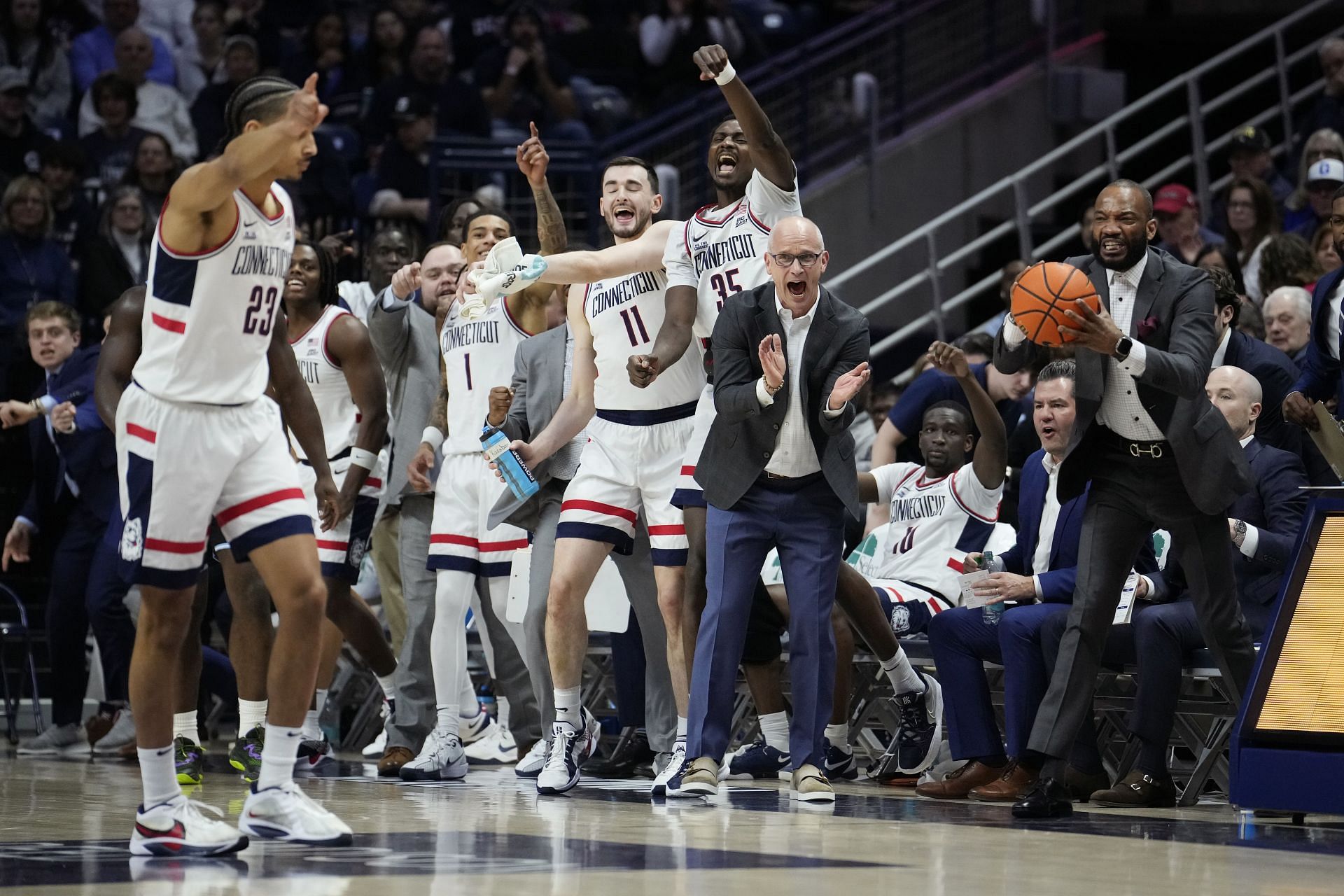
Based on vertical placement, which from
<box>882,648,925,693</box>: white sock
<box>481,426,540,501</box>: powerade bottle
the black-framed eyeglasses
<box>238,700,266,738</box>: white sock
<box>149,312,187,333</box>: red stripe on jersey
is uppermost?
the black-framed eyeglasses

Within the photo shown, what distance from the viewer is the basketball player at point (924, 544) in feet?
25.7

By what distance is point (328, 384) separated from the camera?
8.37 m

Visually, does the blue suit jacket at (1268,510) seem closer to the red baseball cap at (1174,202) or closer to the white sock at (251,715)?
the red baseball cap at (1174,202)

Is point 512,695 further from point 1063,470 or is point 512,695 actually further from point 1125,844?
point 1125,844

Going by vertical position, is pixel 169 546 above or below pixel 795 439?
below

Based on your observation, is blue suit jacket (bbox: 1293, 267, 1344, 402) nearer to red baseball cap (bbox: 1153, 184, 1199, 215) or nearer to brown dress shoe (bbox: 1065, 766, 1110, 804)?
brown dress shoe (bbox: 1065, 766, 1110, 804)

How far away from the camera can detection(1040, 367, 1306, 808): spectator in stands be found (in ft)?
23.2

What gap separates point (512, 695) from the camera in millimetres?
8719

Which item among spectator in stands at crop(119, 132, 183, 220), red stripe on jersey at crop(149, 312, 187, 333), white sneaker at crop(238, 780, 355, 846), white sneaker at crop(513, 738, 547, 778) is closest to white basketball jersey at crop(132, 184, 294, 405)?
red stripe on jersey at crop(149, 312, 187, 333)

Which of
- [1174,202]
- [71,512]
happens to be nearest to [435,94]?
[71,512]

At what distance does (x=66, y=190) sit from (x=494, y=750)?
5687 mm

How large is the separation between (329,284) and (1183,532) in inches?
155

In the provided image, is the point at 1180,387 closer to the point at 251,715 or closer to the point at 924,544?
the point at 924,544

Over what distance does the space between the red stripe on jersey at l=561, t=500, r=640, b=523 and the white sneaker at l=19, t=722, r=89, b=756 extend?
3.47 metres
